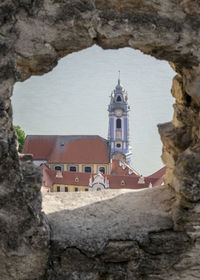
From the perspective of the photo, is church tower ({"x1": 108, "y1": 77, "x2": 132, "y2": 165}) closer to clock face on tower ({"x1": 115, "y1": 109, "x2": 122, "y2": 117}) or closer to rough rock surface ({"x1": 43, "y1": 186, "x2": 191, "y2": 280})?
clock face on tower ({"x1": 115, "y1": 109, "x2": 122, "y2": 117})

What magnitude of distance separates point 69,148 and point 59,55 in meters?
19.4

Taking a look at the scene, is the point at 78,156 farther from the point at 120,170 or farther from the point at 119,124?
the point at 119,124

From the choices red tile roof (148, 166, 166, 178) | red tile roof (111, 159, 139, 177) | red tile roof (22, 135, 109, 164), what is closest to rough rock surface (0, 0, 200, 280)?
red tile roof (148, 166, 166, 178)

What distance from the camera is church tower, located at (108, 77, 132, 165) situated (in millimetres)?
25562

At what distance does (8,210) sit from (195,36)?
2.52m

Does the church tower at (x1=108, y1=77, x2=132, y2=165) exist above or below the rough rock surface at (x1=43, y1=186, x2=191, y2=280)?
above

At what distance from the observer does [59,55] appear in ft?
9.66

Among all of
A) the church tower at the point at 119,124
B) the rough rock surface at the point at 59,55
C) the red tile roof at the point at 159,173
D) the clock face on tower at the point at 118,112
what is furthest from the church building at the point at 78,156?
the rough rock surface at the point at 59,55

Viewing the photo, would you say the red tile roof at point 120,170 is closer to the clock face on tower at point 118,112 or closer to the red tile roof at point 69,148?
the red tile roof at point 69,148

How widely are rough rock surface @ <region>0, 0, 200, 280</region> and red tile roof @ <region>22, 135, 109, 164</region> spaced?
60.4ft

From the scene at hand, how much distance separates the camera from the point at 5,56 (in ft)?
8.38

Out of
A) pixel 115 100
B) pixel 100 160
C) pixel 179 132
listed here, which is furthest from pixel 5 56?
pixel 115 100

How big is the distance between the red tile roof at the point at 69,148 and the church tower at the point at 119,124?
3.48 m

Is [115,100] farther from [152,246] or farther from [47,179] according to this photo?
[152,246]
